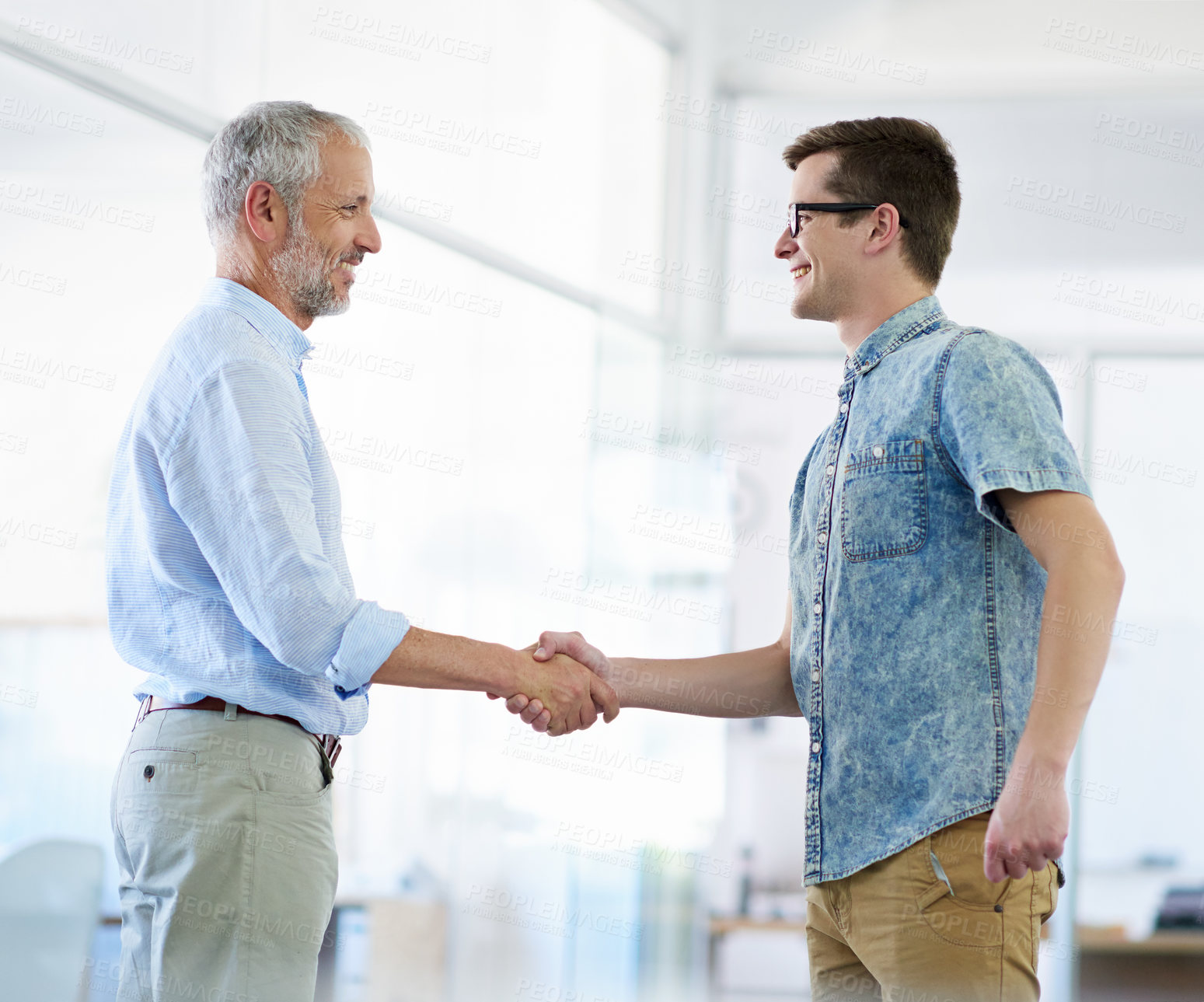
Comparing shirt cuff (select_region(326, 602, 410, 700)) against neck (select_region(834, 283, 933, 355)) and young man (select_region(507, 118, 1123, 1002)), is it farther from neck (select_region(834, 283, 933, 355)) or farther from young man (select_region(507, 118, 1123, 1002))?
neck (select_region(834, 283, 933, 355))

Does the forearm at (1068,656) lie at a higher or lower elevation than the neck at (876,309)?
lower

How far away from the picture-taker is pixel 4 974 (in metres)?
2.61

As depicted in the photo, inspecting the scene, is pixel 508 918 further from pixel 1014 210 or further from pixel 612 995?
pixel 1014 210

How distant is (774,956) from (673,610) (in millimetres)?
1478

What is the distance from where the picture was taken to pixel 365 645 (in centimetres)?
159

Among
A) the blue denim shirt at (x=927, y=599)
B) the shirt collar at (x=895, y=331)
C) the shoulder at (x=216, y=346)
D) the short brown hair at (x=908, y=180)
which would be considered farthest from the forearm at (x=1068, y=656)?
the shoulder at (x=216, y=346)

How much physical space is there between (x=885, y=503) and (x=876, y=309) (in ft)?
1.20

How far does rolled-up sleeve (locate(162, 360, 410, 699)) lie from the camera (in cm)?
153

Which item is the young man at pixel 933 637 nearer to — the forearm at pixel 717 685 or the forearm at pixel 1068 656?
the forearm at pixel 1068 656

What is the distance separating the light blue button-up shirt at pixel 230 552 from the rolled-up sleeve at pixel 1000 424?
0.80 metres

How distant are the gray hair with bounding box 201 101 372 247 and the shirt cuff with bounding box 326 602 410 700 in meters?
0.66

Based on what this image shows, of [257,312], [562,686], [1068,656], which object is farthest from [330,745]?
[1068,656]

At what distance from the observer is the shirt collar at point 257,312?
1698 mm

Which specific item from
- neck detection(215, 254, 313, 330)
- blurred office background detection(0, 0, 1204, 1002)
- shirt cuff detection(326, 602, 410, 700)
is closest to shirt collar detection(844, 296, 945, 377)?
shirt cuff detection(326, 602, 410, 700)
